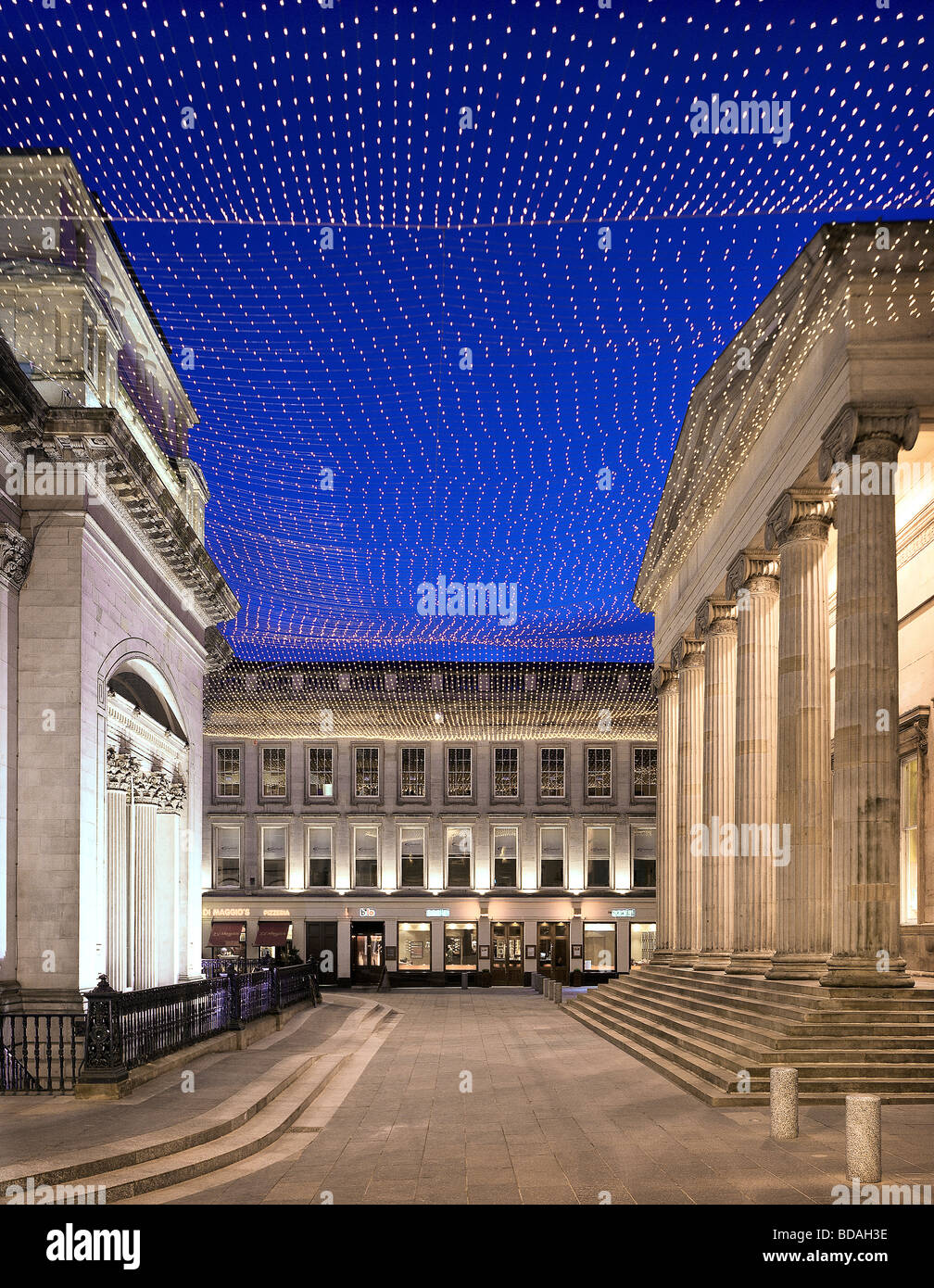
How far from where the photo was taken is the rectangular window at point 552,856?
56438mm

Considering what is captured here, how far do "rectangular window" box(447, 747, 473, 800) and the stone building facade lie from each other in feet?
0.20

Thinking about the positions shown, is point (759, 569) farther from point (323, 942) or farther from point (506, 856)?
point (323, 942)

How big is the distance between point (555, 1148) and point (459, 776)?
4380 centimetres

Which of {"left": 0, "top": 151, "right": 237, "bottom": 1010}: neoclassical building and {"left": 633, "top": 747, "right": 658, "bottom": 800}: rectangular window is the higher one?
{"left": 0, "top": 151, "right": 237, "bottom": 1010}: neoclassical building

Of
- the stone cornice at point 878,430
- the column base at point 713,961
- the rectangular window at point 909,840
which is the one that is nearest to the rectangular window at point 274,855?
the column base at point 713,961

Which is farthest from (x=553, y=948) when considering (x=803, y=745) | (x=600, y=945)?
(x=803, y=745)

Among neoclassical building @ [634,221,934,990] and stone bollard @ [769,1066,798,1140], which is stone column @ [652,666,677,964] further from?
stone bollard @ [769,1066,798,1140]

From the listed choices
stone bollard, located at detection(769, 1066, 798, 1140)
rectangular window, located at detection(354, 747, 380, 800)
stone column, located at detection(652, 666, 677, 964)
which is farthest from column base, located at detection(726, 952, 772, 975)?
rectangular window, located at detection(354, 747, 380, 800)

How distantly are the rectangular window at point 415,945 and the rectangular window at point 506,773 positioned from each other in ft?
22.2

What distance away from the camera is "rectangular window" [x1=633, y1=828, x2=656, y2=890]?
185 ft

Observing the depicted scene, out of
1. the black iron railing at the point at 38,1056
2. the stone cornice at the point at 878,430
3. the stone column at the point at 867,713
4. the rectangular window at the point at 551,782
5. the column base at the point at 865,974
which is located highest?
the stone cornice at the point at 878,430

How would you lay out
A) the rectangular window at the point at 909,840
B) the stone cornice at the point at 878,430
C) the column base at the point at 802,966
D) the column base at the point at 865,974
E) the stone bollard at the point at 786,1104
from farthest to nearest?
the rectangular window at the point at 909,840
the column base at the point at 802,966
the stone cornice at the point at 878,430
the column base at the point at 865,974
the stone bollard at the point at 786,1104

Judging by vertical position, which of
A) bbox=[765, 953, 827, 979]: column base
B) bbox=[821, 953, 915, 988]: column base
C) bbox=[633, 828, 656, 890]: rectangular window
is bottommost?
bbox=[633, 828, 656, 890]: rectangular window

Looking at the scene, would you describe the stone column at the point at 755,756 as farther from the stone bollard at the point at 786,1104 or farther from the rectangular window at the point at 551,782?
the rectangular window at the point at 551,782
